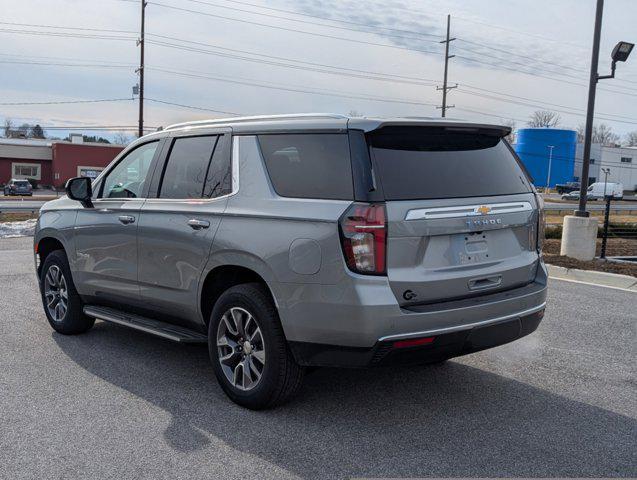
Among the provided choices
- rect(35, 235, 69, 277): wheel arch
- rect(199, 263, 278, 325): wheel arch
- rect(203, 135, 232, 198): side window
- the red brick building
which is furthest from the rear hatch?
the red brick building

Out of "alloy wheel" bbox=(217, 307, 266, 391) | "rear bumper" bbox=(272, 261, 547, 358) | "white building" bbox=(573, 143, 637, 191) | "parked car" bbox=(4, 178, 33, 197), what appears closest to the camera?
"rear bumper" bbox=(272, 261, 547, 358)

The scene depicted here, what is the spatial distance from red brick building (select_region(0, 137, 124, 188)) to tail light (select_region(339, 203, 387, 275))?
194 feet

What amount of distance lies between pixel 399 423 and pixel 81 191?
3.64m

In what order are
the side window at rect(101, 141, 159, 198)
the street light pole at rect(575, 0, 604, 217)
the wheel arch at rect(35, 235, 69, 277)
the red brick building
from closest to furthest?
the side window at rect(101, 141, 159, 198) < the wheel arch at rect(35, 235, 69, 277) < the street light pole at rect(575, 0, 604, 217) < the red brick building

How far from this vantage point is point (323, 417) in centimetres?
426

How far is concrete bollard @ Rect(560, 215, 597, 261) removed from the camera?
40.0 ft

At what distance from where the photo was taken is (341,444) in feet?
12.6

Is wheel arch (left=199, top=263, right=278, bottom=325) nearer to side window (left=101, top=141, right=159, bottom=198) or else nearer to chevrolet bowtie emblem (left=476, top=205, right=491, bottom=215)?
side window (left=101, top=141, right=159, bottom=198)

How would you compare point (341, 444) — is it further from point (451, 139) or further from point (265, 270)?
point (451, 139)

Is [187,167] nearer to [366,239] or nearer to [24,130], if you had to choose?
[366,239]

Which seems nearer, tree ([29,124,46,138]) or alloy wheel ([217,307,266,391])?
alloy wheel ([217,307,266,391])

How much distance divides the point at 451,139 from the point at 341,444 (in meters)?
2.08

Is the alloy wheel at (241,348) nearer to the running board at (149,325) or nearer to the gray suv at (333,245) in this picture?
the gray suv at (333,245)

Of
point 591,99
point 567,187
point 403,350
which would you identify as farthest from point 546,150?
point 403,350
